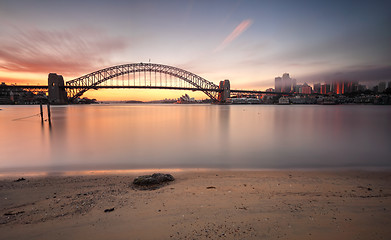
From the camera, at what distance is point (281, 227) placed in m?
1.96

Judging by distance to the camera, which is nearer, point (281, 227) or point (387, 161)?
point (281, 227)

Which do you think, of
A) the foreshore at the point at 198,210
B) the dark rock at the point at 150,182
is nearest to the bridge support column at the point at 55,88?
the foreshore at the point at 198,210

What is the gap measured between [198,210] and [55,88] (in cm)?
7146

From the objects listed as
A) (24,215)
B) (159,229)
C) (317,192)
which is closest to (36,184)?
(24,215)

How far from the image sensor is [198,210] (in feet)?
7.48

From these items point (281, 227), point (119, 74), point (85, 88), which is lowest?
point (281, 227)

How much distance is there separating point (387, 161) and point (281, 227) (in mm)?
5407

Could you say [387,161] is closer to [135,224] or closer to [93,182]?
[135,224]

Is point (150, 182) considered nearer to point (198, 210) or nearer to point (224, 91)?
point (198, 210)

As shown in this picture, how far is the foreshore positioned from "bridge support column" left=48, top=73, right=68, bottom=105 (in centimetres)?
6805

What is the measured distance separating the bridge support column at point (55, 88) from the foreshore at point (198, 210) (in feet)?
223

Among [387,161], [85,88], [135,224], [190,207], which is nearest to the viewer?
[135,224]

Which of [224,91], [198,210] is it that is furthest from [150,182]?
[224,91]

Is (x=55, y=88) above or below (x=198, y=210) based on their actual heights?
above
